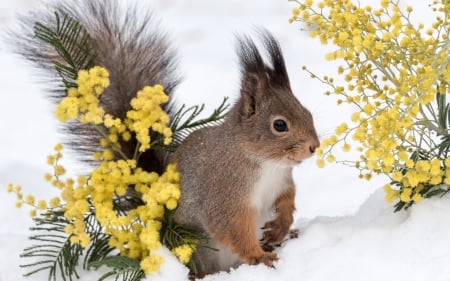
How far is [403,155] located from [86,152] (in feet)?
2.13

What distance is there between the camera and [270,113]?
1.38m

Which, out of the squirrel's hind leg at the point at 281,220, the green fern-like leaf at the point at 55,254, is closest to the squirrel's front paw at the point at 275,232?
the squirrel's hind leg at the point at 281,220

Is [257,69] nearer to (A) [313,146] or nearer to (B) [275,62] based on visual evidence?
(B) [275,62]

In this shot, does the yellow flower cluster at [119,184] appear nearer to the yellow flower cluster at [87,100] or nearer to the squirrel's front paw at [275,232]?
the yellow flower cluster at [87,100]

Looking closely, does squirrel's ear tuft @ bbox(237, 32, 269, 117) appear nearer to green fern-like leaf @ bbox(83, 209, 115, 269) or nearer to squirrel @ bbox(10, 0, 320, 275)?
squirrel @ bbox(10, 0, 320, 275)

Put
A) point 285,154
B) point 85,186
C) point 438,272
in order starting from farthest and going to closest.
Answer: point 85,186
point 285,154
point 438,272

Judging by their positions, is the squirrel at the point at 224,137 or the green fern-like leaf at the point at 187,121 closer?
the squirrel at the point at 224,137

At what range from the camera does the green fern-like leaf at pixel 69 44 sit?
1.41 meters

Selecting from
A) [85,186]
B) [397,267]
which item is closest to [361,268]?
[397,267]

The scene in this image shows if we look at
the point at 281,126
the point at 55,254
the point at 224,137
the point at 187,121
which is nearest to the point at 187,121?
the point at 187,121

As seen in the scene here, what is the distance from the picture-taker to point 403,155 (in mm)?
1228

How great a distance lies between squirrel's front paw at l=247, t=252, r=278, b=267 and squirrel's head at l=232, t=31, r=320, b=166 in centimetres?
18

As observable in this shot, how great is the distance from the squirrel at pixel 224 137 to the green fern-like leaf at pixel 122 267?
0.12m

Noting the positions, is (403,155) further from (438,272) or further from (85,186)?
(85,186)
